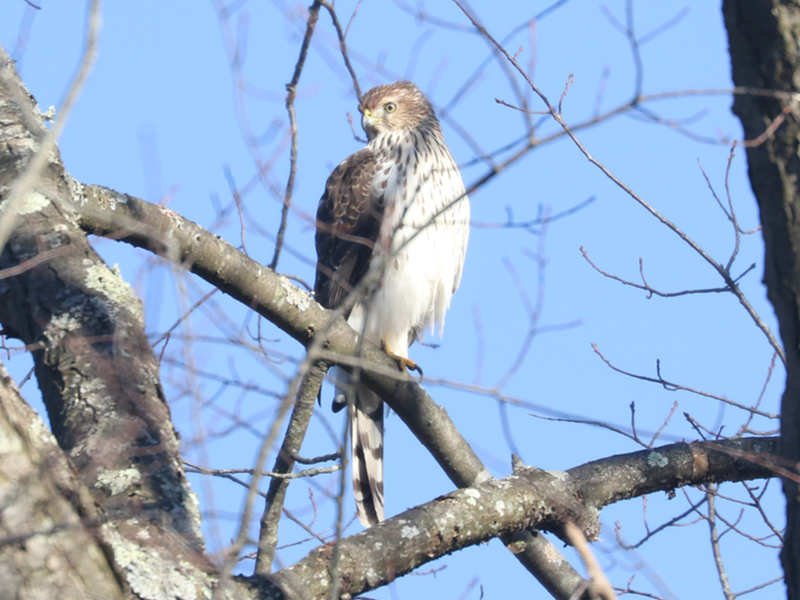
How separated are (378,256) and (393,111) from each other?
1427 millimetres

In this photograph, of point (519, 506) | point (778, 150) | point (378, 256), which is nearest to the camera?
point (778, 150)

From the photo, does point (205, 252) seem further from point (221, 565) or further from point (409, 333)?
point (409, 333)

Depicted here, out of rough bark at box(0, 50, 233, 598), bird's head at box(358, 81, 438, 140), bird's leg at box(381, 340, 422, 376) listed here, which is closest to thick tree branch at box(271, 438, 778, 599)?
rough bark at box(0, 50, 233, 598)

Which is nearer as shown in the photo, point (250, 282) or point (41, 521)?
point (41, 521)

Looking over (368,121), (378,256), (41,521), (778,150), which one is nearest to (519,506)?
(778,150)

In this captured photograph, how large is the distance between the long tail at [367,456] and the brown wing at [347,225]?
56 cm

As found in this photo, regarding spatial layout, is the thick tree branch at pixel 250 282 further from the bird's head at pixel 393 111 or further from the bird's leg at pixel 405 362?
the bird's head at pixel 393 111

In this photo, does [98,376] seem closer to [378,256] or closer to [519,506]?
[519,506]

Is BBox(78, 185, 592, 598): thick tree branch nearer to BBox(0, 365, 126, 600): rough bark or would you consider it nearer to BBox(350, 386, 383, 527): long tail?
BBox(0, 365, 126, 600): rough bark

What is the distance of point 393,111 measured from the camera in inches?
247

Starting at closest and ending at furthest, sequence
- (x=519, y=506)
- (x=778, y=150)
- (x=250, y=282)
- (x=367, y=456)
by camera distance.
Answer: (x=778, y=150) → (x=519, y=506) → (x=250, y=282) → (x=367, y=456)

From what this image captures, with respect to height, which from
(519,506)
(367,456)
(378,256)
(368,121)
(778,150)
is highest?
(368,121)

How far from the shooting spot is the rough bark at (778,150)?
2.05 m

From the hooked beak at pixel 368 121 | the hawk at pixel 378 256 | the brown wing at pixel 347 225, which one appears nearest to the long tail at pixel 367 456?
the hawk at pixel 378 256
